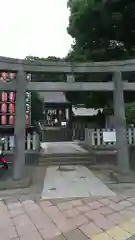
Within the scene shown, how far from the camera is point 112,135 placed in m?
9.74

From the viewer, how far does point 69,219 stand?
4383mm

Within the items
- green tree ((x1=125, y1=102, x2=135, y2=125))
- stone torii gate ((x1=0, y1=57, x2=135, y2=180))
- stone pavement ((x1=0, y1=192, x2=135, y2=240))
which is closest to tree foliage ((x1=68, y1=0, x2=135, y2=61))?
green tree ((x1=125, y1=102, x2=135, y2=125))

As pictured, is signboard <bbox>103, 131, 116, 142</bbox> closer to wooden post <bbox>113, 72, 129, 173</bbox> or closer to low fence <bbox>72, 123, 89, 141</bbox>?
wooden post <bbox>113, 72, 129, 173</bbox>

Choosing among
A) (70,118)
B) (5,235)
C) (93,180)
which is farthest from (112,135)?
(70,118)

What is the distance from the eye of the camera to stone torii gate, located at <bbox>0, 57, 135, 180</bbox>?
7059 mm

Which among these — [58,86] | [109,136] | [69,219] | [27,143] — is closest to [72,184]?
[69,219]

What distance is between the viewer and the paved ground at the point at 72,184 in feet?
19.6

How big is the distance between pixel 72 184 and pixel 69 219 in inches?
99.3

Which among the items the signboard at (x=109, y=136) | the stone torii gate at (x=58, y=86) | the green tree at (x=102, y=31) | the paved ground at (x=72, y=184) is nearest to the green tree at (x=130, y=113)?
the signboard at (x=109, y=136)

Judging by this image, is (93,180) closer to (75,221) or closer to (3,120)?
(75,221)

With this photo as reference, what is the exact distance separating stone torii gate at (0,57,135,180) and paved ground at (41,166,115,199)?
96 cm

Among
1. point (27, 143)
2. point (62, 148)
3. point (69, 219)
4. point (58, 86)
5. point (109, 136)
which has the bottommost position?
point (69, 219)

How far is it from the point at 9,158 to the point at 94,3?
6.75 m

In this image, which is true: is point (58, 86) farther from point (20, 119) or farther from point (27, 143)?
point (27, 143)
